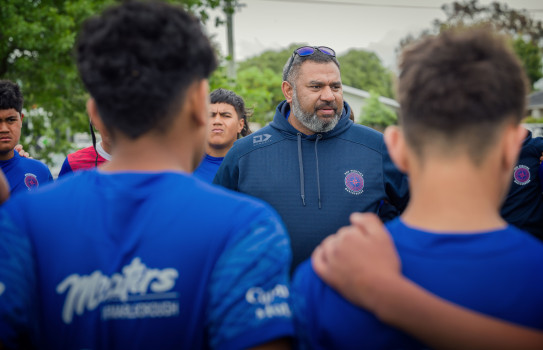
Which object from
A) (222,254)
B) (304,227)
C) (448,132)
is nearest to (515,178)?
(304,227)

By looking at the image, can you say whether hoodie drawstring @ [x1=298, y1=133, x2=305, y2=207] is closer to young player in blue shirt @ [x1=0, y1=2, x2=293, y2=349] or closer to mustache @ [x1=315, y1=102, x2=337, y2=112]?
mustache @ [x1=315, y1=102, x2=337, y2=112]

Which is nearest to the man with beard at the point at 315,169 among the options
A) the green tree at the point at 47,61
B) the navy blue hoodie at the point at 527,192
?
the navy blue hoodie at the point at 527,192

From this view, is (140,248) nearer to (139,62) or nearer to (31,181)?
(139,62)

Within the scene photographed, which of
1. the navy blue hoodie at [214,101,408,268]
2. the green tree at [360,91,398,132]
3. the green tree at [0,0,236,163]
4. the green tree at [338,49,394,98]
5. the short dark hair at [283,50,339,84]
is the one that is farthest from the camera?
the green tree at [338,49,394,98]

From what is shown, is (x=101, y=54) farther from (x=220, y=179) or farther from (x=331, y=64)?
(x=331, y=64)

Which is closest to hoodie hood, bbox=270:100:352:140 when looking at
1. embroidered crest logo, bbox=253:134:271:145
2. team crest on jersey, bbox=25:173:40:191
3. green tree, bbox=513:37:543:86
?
embroidered crest logo, bbox=253:134:271:145

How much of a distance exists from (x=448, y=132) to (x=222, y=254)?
0.74 meters

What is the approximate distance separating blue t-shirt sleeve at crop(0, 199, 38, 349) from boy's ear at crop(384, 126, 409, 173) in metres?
1.14

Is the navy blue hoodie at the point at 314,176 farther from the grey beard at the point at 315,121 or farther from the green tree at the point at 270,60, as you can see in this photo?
the green tree at the point at 270,60

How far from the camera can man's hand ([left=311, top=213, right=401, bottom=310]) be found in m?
1.38

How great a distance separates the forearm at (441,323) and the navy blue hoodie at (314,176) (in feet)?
7.45

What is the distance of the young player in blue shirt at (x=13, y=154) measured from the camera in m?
5.05

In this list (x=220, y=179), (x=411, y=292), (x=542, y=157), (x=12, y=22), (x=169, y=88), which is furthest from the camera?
(x=12, y=22)

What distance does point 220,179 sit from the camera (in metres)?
4.07
